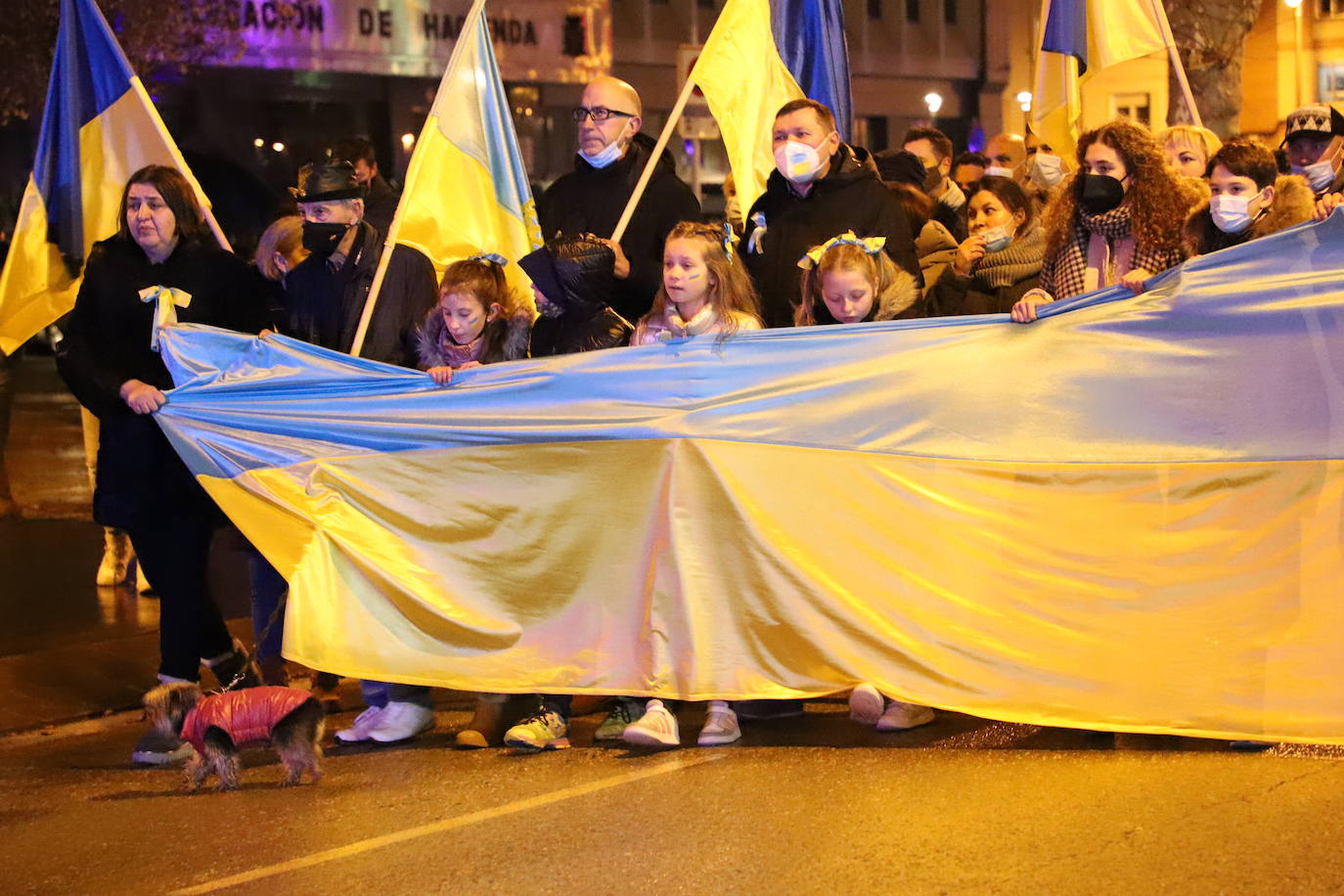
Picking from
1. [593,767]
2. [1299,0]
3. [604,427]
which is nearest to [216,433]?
[604,427]

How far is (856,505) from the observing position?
5.84 m

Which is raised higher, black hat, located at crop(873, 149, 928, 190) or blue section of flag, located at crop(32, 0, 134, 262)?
blue section of flag, located at crop(32, 0, 134, 262)

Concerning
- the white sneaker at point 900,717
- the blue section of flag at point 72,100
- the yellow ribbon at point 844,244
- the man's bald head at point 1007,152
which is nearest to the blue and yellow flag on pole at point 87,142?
the blue section of flag at point 72,100

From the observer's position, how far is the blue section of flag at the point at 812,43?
808 cm

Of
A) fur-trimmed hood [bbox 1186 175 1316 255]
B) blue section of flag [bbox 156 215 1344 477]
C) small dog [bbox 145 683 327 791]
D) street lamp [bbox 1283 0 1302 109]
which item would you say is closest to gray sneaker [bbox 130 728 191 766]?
small dog [bbox 145 683 327 791]

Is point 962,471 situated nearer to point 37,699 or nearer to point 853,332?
point 853,332

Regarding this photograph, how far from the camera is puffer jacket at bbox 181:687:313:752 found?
17.9 feet

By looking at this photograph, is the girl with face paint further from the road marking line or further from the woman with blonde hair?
the road marking line

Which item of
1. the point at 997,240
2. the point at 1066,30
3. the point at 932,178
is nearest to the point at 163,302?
the point at 997,240

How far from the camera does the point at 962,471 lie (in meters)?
5.77

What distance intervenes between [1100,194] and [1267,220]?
617 mm

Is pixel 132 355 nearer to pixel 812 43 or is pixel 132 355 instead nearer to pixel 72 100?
pixel 72 100

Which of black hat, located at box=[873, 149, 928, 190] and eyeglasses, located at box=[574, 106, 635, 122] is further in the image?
black hat, located at box=[873, 149, 928, 190]

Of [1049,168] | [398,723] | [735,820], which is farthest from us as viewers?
[1049,168]
